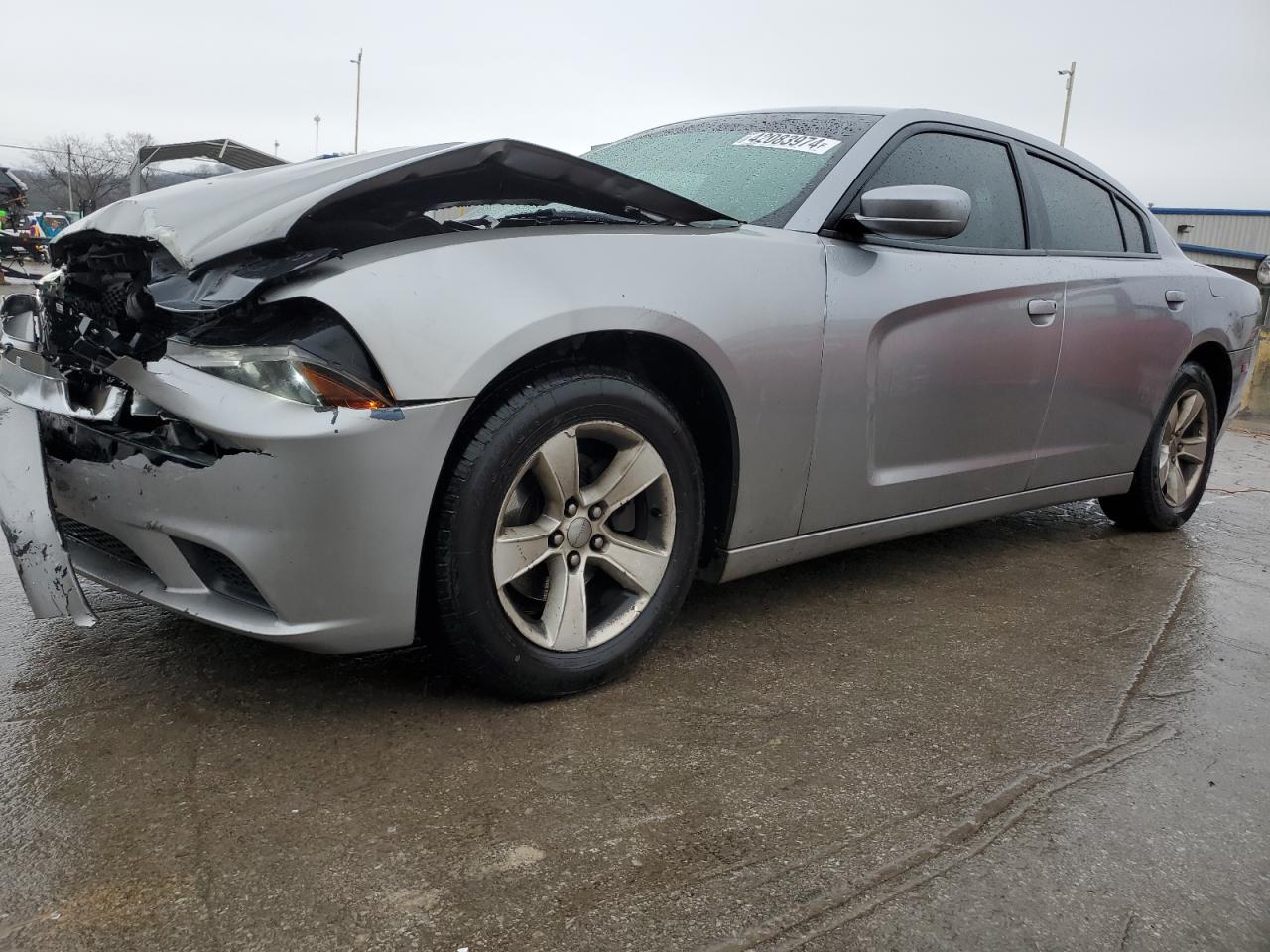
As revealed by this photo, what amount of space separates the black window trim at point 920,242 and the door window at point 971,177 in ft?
0.04

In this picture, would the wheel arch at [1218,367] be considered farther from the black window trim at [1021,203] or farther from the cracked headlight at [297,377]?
the cracked headlight at [297,377]

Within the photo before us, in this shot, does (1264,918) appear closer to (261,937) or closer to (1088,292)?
(261,937)

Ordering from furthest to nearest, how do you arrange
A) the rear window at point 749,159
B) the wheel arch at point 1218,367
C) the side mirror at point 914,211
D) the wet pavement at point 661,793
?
1. the wheel arch at point 1218,367
2. the rear window at point 749,159
3. the side mirror at point 914,211
4. the wet pavement at point 661,793

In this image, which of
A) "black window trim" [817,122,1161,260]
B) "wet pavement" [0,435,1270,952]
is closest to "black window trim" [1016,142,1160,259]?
"black window trim" [817,122,1161,260]

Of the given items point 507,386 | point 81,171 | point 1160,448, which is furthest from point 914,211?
point 81,171

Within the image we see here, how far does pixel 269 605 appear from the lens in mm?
2055

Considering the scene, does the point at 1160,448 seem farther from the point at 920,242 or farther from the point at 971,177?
the point at 920,242

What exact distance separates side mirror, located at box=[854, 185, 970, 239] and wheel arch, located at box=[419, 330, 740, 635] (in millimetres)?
652

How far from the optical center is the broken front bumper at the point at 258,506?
6.42 feet

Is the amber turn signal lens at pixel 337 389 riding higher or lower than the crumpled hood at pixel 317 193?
lower

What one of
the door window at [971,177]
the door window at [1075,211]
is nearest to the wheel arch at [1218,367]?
the door window at [1075,211]

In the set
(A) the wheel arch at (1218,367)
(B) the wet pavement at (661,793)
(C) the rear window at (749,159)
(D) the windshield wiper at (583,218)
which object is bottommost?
(B) the wet pavement at (661,793)

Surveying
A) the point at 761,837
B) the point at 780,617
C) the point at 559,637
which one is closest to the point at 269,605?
the point at 559,637

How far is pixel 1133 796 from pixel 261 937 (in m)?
1.67
